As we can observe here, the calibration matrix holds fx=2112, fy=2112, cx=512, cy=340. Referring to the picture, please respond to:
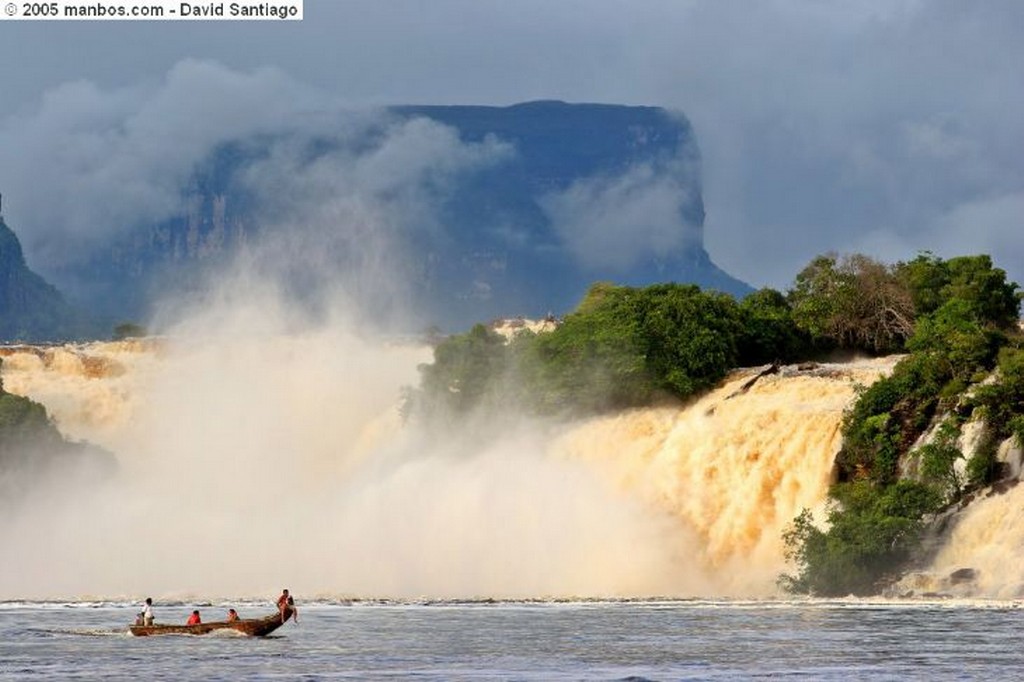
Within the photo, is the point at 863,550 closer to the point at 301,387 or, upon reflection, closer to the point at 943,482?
the point at 943,482

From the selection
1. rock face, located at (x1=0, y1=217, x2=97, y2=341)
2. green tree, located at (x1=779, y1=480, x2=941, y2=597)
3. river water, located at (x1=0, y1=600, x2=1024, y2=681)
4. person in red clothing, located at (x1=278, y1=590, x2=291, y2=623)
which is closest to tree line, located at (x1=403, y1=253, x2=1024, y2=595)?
green tree, located at (x1=779, y1=480, x2=941, y2=597)

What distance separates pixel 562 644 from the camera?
42.7 metres

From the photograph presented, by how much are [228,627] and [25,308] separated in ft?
444

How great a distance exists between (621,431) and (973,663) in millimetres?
32645

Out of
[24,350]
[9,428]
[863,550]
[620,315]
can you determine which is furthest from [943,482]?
[24,350]

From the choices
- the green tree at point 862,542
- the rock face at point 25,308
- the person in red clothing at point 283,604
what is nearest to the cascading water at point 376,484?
the green tree at point 862,542

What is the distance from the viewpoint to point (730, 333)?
72.6 meters

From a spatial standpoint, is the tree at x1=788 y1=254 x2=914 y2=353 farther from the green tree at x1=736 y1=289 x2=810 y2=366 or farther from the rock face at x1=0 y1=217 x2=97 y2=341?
the rock face at x1=0 y1=217 x2=97 y2=341

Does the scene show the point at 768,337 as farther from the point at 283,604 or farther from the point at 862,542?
the point at 283,604

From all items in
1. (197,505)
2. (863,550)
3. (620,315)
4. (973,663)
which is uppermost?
(620,315)

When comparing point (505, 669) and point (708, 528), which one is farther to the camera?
point (708, 528)

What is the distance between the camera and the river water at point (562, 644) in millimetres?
37125

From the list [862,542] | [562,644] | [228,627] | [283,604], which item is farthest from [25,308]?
[562,644]

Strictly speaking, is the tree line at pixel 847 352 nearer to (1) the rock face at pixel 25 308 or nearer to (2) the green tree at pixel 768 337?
(2) the green tree at pixel 768 337
